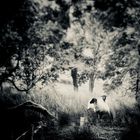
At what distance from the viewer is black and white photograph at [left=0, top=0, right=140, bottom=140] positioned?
3.35 m

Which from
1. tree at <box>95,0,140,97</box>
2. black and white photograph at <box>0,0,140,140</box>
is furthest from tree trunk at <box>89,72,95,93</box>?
tree at <box>95,0,140,97</box>

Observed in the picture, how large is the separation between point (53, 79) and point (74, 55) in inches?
18.2

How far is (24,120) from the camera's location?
3.36 m

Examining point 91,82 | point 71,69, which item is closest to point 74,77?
point 71,69

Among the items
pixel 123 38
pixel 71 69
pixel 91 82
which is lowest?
pixel 91 82

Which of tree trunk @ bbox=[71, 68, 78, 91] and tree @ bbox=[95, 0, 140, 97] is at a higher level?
tree @ bbox=[95, 0, 140, 97]

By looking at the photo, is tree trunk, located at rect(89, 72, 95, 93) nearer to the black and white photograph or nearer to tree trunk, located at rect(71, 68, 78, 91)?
the black and white photograph

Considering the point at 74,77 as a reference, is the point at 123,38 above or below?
above

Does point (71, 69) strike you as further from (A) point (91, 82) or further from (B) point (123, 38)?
(B) point (123, 38)

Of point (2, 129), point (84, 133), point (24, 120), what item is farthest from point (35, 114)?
point (84, 133)

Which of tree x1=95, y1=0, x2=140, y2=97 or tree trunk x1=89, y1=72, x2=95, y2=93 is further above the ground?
tree x1=95, y1=0, x2=140, y2=97

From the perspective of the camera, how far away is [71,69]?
346 cm

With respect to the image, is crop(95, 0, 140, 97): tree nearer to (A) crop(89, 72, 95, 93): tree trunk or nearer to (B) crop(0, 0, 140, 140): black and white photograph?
(B) crop(0, 0, 140, 140): black and white photograph

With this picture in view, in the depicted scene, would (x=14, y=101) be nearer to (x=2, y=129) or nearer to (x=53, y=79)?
(x=2, y=129)
